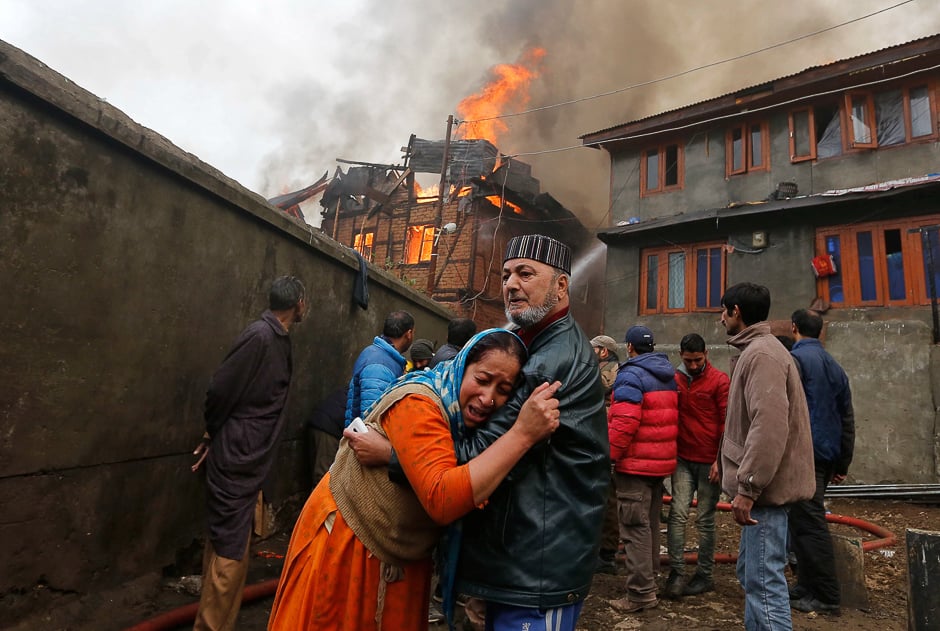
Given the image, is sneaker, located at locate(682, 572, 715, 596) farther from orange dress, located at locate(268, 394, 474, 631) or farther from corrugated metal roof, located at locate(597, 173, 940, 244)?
corrugated metal roof, located at locate(597, 173, 940, 244)

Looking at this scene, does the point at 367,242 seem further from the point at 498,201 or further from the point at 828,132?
the point at 828,132

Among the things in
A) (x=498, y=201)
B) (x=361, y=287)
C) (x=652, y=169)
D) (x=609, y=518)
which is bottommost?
(x=609, y=518)

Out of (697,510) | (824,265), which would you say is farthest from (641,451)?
(824,265)

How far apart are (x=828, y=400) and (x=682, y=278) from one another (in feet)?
34.5

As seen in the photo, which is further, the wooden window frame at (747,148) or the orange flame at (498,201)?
the orange flame at (498,201)

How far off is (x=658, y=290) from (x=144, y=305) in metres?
13.8

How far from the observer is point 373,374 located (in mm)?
4266

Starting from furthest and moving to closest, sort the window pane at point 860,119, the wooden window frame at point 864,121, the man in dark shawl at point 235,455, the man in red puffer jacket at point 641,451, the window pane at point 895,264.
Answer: the window pane at point 860,119 < the wooden window frame at point 864,121 < the window pane at point 895,264 < the man in red puffer jacket at point 641,451 < the man in dark shawl at point 235,455

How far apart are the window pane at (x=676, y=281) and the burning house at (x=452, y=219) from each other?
8252 mm

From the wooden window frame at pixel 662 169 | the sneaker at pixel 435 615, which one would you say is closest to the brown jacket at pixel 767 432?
the sneaker at pixel 435 615

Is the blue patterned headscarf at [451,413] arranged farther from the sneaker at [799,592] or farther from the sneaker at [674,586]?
the sneaker at [799,592]

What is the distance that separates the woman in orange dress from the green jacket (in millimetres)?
103

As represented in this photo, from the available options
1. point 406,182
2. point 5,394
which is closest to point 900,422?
point 5,394

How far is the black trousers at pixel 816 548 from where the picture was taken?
4223mm
